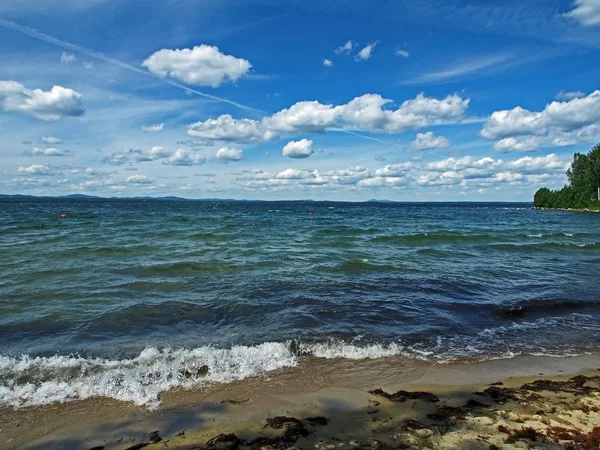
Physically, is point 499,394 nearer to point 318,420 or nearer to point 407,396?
point 407,396

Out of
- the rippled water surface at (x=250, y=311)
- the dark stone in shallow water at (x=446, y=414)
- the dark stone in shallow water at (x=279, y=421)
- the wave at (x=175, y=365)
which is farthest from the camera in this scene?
the rippled water surface at (x=250, y=311)

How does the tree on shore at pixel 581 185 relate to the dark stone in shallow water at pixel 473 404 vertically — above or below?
above

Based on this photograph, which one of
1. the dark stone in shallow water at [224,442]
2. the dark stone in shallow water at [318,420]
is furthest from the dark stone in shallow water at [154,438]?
the dark stone in shallow water at [318,420]

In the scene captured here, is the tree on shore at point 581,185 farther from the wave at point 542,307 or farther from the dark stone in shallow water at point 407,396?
the dark stone in shallow water at point 407,396

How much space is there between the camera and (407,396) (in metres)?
5.98

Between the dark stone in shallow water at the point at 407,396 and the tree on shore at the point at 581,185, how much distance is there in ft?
289

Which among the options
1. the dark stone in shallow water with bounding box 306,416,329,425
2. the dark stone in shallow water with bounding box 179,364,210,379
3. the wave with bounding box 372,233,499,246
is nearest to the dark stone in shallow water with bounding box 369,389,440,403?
the dark stone in shallow water with bounding box 306,416,329,425

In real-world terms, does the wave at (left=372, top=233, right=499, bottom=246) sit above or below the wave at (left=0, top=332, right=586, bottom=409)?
above

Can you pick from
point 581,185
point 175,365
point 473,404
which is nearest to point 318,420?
point 473,404

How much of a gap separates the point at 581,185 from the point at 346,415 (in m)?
99.6

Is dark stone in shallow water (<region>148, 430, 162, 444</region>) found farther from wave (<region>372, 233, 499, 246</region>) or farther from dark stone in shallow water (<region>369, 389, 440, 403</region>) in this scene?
wave (<region>372, 233, 499, 246</region>)

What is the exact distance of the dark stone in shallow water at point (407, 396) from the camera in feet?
19.2

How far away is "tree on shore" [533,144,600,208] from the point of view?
7888cm

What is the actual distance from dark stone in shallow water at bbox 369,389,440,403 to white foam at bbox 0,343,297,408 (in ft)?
6.47
